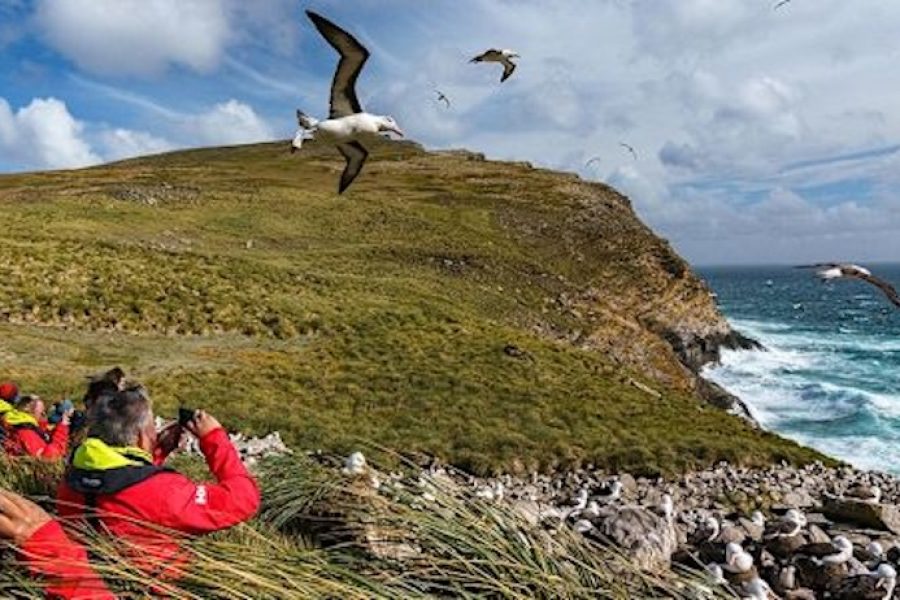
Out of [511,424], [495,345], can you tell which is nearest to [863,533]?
[511,424]

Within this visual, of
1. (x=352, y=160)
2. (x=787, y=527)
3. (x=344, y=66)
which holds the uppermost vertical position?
(x=344, y=66)

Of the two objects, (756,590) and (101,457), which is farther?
(756,590)

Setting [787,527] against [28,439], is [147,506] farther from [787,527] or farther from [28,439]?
[787,527]

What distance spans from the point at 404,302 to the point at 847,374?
33985 mm

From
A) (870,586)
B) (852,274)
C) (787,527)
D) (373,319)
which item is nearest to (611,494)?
(787,527)

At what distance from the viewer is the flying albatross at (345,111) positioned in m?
8.77

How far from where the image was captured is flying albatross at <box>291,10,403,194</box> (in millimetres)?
8766

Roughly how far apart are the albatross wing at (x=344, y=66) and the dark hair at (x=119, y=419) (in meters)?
4.72

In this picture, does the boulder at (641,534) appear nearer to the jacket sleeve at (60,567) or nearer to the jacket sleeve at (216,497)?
the jacket sleeve at (216,497)

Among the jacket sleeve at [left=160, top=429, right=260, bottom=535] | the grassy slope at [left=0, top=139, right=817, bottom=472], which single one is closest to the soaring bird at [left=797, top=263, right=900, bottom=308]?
the jacket sleeve at [left=160, top=429, right=260, bottom=535]

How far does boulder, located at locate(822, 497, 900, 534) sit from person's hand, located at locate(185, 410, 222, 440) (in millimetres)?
9143

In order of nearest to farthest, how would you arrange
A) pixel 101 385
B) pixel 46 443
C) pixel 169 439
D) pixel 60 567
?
1. pixel 60 567
2. pixel 169 439
3. pixel 101 385
4. pixel 46 443

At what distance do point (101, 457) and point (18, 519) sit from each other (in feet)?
1.85

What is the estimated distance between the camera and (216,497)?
177 inches
